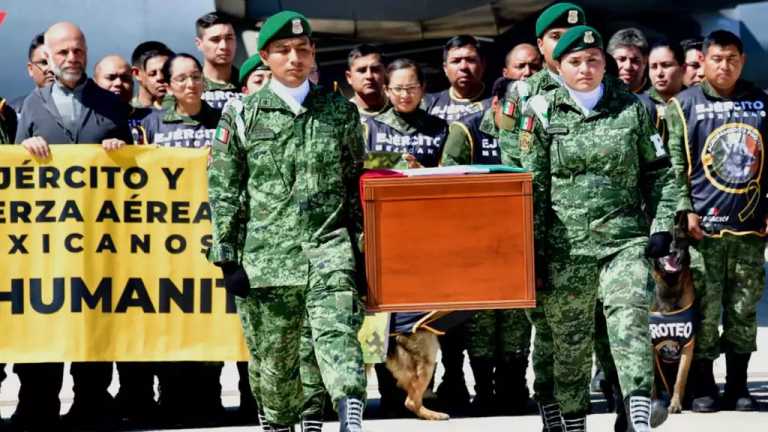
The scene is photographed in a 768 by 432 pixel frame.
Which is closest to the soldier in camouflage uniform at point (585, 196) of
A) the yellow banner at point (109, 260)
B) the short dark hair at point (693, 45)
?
the yellow banner at point (109, 260)

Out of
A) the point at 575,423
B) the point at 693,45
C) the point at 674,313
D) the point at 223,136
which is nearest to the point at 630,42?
the point at 693,45

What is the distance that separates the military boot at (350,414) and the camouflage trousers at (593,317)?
1.13 meters

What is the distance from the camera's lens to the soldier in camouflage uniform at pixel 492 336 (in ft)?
29.0

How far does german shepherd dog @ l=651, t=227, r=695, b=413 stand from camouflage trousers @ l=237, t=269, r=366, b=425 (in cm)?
256

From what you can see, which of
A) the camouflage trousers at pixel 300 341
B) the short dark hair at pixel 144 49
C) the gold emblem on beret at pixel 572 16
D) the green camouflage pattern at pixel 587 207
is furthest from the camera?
the short dark hair at pixel 144 49

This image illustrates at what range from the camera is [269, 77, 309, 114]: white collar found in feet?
21.5

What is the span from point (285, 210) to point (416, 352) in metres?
2.29

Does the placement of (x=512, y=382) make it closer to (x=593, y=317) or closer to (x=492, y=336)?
(x=492, y=336)

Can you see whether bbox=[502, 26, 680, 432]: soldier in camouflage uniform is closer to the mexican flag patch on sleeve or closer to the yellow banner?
the mexican flag patch on sleeve

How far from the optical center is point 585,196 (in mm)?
6766

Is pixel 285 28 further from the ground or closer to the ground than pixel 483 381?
→ further from the ground

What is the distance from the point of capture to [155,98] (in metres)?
9.91

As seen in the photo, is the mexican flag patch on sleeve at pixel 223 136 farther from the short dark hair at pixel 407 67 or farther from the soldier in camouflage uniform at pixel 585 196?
the short dark hair at pixel 407 67

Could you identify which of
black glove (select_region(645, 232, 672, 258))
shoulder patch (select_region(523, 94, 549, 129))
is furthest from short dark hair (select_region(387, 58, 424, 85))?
black glove (select_region(645, 232, 672, 258))
